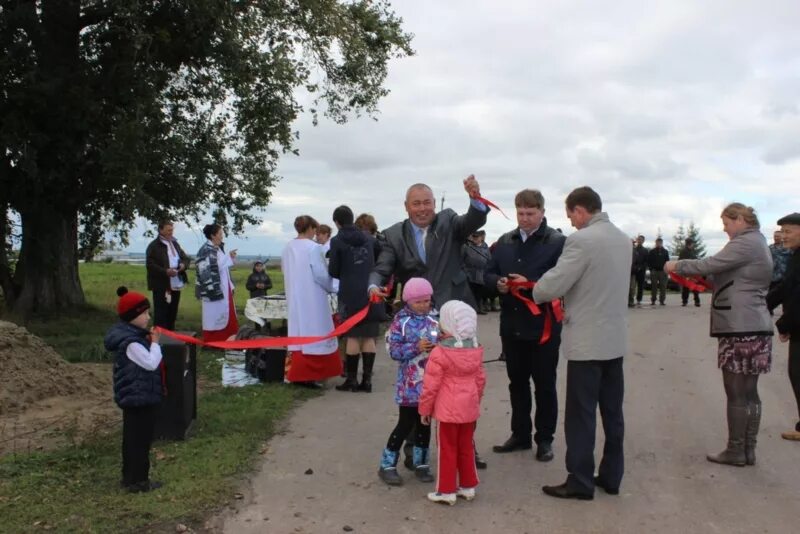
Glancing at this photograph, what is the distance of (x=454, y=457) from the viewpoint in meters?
4.84

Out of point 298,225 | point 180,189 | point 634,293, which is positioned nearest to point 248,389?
point 298,225

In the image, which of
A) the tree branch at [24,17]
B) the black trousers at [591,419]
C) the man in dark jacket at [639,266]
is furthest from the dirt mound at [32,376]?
the man in dark jacket at [639,266]

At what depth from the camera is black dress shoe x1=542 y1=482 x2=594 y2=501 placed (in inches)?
194

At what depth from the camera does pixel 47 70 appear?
12.5 meters

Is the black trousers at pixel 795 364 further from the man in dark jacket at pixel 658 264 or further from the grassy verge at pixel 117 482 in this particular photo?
the man in dark jacket at pixel 658 264

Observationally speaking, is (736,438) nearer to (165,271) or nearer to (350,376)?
(350,376)

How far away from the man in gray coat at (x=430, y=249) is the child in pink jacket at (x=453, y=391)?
77 cm

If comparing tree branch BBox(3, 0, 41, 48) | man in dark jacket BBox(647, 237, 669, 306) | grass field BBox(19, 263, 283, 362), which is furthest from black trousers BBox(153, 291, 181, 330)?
man in dark jacket BBox(647, 237, 669, 306)

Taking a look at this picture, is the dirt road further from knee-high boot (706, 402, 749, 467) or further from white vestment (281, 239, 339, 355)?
white vestment (281, 239, 339, 355)

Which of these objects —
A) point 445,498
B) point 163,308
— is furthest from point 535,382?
point 163,308

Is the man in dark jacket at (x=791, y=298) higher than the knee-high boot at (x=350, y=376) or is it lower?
higher

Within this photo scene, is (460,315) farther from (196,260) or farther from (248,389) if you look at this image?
(196,260)

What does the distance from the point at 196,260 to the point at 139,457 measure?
6652 mm

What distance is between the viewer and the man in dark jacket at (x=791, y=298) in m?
6.20
